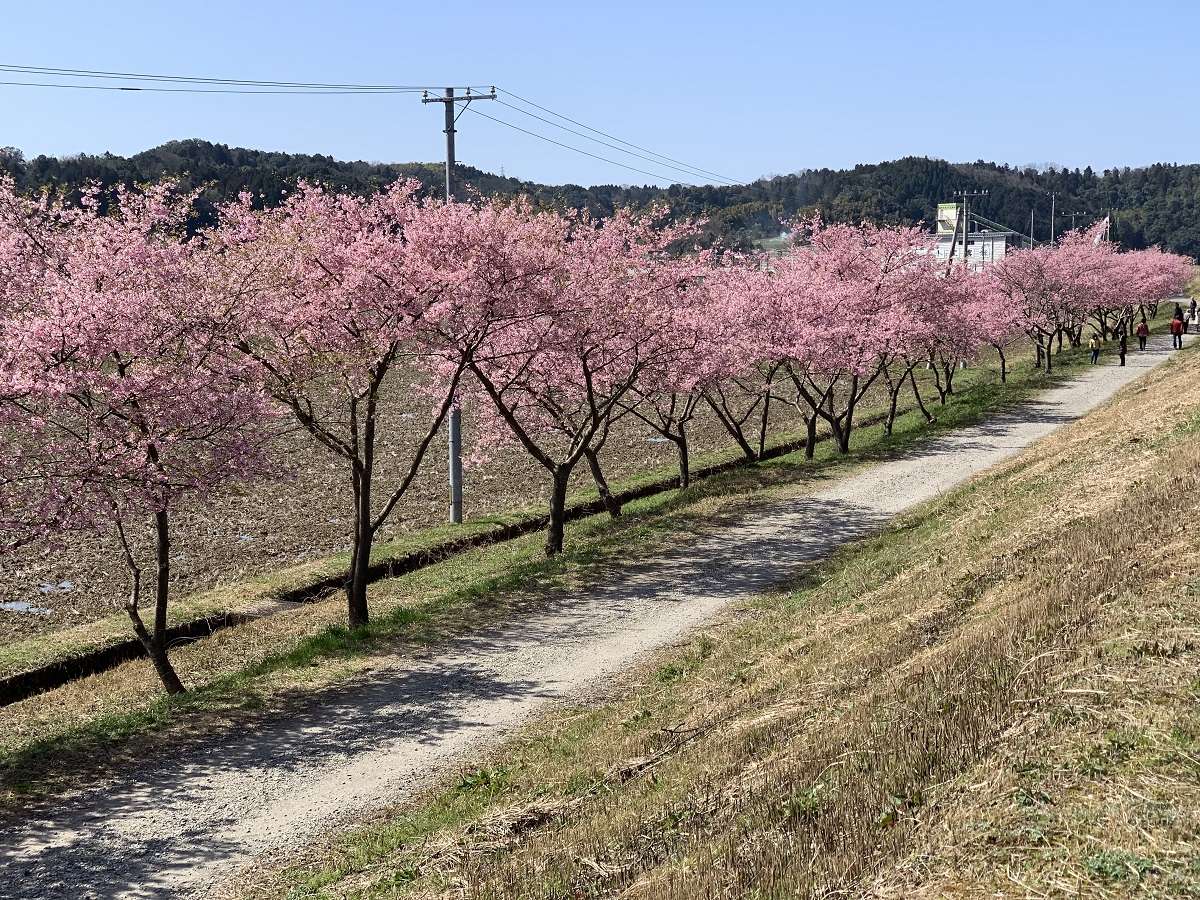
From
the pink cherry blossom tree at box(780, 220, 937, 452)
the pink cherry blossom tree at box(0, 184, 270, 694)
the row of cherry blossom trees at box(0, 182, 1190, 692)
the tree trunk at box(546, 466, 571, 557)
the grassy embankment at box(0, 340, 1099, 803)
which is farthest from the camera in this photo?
the pink cherry blossom tree at box(780, 220, 937, 452)

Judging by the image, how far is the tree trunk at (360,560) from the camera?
1747 centimetres

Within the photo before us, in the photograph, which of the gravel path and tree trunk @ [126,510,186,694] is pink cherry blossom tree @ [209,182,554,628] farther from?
the gravel path

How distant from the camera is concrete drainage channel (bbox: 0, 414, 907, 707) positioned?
1623cm

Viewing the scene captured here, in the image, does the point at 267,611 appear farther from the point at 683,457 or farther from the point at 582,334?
the point at 683,457

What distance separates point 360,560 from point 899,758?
484 inches

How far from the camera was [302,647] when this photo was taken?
53.0ft

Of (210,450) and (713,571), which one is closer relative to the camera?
(210,450)

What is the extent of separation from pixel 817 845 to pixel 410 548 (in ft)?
59.9

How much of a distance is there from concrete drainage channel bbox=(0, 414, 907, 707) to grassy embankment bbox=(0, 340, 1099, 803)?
55cm

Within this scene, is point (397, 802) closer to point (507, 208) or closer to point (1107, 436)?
point (507, 208)

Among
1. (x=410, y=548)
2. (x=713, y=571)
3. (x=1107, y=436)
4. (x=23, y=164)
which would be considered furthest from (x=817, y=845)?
(x=23, y=164)

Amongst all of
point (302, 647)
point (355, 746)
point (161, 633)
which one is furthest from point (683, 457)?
point (355, 746)

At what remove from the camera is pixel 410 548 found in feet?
77.6

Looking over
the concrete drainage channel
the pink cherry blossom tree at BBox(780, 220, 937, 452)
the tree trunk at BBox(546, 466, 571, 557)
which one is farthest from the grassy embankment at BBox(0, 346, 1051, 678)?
the pink cherry blossom tree at BBox(780, 220, 937, 452)
